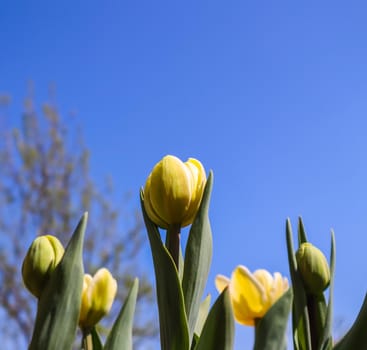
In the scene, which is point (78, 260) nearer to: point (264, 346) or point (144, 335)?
point (264, 346)

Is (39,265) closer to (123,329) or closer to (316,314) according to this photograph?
(123,329)

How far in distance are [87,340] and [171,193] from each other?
14 centimetres

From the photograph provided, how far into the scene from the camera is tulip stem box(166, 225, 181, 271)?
1.51ft

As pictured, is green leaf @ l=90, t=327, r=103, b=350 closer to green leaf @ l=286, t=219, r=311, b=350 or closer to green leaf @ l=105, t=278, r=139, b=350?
green leaf @ l=105, t=278, r=139, b=350

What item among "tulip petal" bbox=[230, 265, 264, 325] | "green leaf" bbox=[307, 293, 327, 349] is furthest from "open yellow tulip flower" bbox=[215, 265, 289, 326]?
"green leaf" bbox=[307, 293, 327, 349]

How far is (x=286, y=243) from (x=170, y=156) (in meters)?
0.12

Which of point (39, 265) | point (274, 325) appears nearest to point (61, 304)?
point (39, 265)

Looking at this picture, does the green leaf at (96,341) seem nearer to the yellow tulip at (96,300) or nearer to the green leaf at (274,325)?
the yellow tulip at (96,300)

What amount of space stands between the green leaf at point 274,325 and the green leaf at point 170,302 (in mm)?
69

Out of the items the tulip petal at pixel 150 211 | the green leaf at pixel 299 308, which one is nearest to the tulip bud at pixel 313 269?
the green leaf at pixel 299 308

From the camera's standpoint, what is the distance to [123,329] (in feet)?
1.54

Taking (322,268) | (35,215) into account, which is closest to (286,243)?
(322,268)

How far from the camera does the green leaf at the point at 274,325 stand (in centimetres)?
36

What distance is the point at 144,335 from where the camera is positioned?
16.9ft
